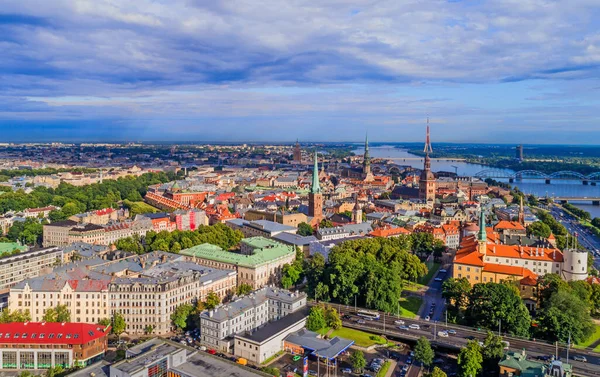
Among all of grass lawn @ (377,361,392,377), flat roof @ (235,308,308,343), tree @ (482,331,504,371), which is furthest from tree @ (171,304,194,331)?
tree @ (482,331,504,371)

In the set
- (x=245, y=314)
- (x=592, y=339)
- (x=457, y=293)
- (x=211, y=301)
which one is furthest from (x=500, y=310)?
(x=211, y=301)

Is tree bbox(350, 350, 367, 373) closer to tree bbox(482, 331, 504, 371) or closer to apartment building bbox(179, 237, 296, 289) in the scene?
tree bbox(482, 331, 504, 371)

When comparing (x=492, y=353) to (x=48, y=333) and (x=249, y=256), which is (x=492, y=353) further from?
(x=48, y=333)

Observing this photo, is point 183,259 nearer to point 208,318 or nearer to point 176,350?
point 208,318

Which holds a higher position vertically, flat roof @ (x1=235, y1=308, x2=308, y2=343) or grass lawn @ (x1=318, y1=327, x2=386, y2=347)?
flat roof @ (x1=235, y1=308, x2=308, y2=343)

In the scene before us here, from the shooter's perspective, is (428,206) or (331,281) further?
(428,206)

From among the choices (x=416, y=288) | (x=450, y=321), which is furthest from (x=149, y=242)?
(x=450, y=321)
